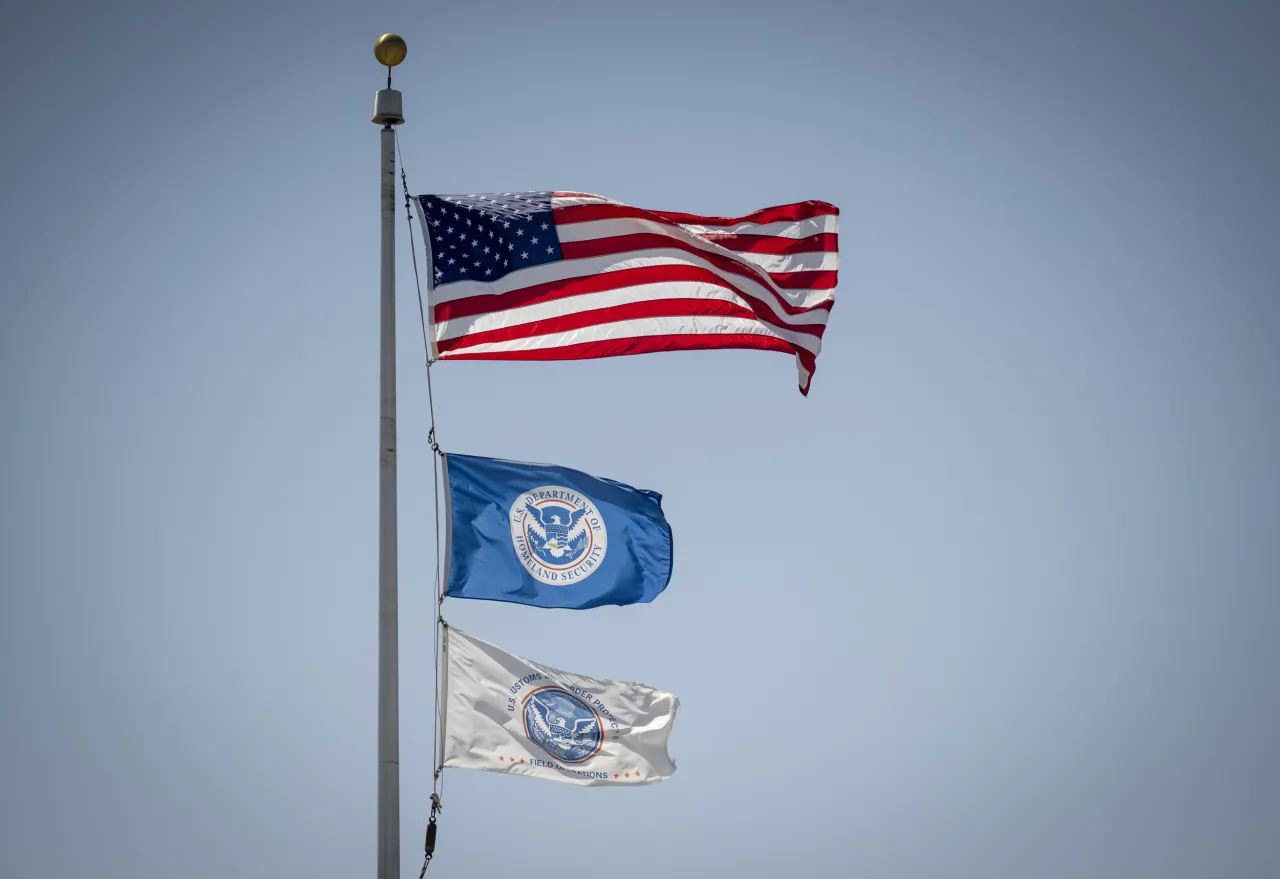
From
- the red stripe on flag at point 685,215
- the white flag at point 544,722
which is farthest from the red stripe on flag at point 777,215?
the white flag at point 544,722

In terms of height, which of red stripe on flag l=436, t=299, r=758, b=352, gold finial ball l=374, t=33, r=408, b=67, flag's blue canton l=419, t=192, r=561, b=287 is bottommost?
red stripe on flag l=436, t=299, r=758, b=352

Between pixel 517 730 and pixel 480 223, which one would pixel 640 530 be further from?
pixel 480 223

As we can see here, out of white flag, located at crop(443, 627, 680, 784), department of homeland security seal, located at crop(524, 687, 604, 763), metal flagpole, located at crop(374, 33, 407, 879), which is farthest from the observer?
department of homeland security seal, located at crop(524, 687, 604, 763)

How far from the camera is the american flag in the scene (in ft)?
63.2

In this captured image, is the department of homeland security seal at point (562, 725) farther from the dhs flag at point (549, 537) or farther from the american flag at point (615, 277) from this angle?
the american flag at point (615, 277)

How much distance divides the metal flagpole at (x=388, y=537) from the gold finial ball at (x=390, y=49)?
42cm

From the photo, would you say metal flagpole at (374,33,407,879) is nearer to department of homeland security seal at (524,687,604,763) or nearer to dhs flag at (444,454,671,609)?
dhs flag at (444,454,671,609)

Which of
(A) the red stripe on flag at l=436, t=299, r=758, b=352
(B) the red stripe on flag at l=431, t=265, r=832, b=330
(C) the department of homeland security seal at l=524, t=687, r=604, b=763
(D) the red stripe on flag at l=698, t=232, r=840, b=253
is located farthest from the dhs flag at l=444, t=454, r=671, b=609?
(D) the red stripe on flag at l=698, t=232, r=840, b=253

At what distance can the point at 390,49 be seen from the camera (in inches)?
744

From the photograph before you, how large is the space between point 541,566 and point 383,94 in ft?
19.5

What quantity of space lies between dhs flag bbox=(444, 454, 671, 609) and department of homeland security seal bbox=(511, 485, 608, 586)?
12mm

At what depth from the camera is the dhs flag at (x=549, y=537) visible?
1916cm

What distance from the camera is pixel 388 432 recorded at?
1777 cm

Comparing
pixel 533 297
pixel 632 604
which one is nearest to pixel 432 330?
pixel 533 297
